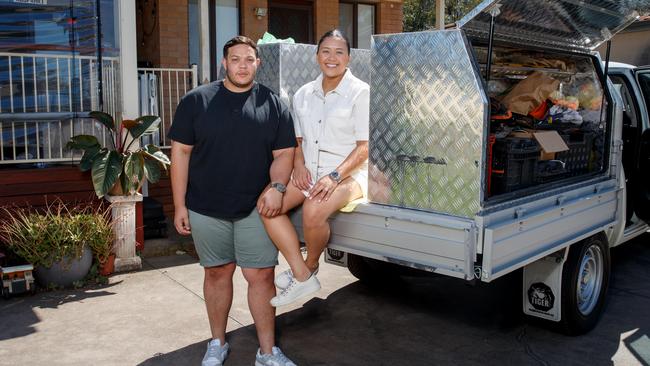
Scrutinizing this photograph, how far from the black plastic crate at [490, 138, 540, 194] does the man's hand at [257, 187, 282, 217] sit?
1.36m

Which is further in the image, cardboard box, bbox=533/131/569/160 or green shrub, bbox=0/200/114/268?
green shrub, bbox=0/200/114/268

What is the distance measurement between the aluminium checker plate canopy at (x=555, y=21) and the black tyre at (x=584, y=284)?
1506 millimetres

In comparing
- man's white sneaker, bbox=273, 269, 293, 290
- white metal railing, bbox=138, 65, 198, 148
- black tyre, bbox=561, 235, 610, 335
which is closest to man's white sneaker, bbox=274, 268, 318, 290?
man's white sneaker, bbox=273, 269, 293, 290

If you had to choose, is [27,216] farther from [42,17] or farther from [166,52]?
[166,52]

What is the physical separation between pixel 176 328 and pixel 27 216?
2160 mm

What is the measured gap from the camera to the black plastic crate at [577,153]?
4.92 m

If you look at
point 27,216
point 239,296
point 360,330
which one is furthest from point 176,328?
point 27,216

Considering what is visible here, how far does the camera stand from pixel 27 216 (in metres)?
5.85

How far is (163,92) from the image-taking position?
347 inches

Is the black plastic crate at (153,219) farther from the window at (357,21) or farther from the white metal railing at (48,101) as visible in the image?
the window at (357,21)

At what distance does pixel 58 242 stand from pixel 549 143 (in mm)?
3872

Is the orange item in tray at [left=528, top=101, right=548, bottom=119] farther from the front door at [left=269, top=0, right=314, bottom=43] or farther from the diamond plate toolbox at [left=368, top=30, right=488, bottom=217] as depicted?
the front door at [left=269, top=0, right=314, bottom=43]

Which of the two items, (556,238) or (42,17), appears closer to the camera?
(556,238)

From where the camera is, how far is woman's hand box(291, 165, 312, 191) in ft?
13.2
